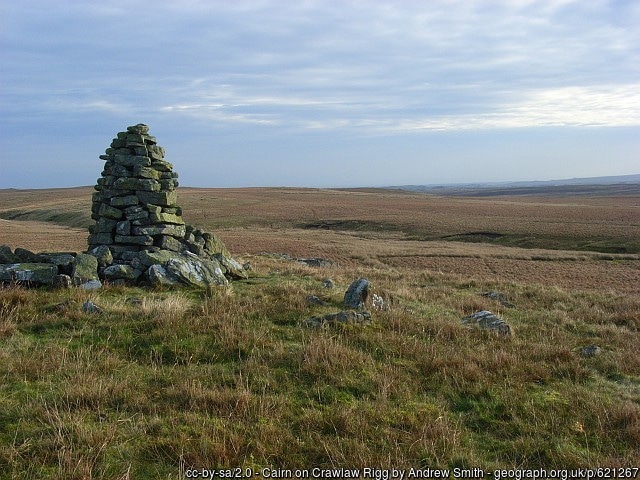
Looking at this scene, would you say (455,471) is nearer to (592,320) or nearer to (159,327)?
(159,327)

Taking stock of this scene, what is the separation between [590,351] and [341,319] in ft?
15.7

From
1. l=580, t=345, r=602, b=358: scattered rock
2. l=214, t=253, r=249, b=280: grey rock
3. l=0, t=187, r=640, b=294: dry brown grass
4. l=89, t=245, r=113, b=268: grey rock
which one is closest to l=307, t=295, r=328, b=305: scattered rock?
l=214, t=253, r=249, b=280: grey rock

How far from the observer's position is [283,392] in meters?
6.59

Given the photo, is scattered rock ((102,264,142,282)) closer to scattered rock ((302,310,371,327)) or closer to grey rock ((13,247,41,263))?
grey rock ((13,247,41,263))

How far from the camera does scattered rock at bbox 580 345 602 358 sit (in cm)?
917

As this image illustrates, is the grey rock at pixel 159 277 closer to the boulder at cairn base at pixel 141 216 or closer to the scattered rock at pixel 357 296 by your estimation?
the boulder at cairn base at pixel 141 216

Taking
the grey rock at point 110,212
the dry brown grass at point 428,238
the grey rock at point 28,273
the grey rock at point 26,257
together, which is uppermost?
the grey rock at point 110,212

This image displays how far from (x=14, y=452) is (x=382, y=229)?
212 ft

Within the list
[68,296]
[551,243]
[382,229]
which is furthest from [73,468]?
[382,229]

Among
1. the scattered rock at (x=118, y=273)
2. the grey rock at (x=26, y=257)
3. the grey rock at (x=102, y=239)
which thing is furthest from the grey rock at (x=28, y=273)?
the grey rock at (x=102, y=239)

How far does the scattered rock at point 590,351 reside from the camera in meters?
9.17

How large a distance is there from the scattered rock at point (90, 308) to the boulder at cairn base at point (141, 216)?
4.01 m

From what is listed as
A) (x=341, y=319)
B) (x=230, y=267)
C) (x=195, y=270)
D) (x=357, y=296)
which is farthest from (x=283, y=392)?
(x=230, y=267)

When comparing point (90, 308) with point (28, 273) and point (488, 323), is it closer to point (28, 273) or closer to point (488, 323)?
point (28, 273)
